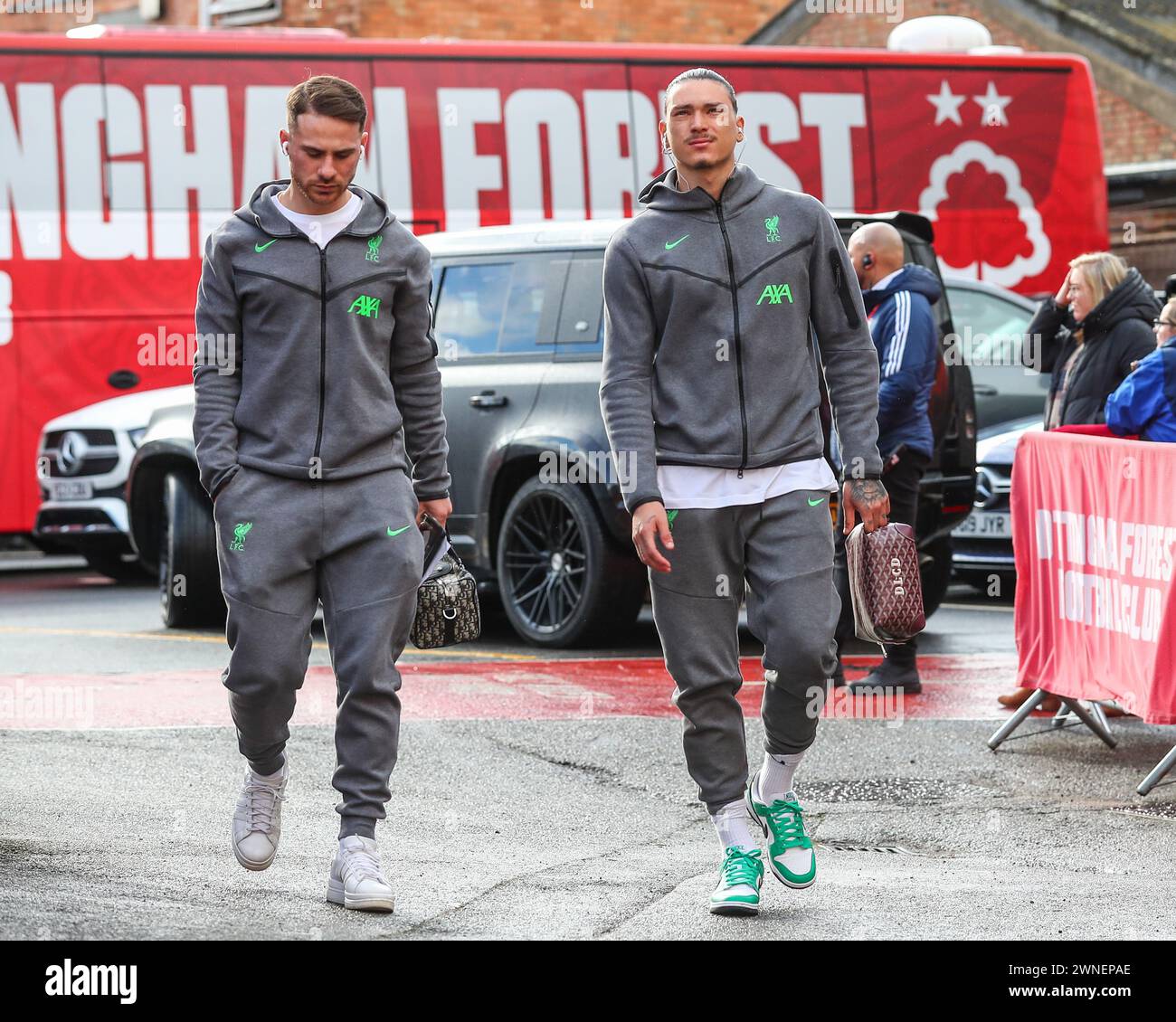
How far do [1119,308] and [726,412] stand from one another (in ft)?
16.2

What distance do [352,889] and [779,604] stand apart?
121cm

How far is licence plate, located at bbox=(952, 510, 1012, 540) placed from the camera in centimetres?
1205

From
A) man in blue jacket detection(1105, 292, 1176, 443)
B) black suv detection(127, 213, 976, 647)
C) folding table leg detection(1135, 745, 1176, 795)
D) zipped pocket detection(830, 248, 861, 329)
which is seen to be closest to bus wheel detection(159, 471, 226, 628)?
black suv detection(127, 213, 976, 647)

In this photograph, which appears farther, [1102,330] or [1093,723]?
[1102,330]

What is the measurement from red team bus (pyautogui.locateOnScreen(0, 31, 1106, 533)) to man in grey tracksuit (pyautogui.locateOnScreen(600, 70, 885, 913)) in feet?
30.5

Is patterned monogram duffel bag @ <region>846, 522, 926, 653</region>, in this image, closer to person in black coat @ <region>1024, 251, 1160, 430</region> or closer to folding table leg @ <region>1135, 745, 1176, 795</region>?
folding table leg @ <region>1135, 745, 1176, 795</region>

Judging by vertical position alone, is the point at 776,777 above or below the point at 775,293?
below

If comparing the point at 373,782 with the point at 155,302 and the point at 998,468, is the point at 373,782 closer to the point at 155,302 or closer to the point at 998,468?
the point at 998,468

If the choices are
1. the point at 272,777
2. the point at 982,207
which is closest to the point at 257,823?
the point at 272,777

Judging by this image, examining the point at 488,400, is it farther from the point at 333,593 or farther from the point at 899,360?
the point at 333,593

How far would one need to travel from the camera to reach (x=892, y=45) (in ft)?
55.6

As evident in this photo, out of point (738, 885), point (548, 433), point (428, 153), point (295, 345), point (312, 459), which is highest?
point (428, 153)

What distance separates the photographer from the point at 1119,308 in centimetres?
927
